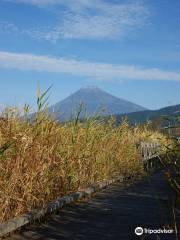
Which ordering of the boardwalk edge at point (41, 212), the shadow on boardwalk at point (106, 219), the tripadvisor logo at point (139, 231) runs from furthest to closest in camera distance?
1. the tripadvisor logo at point (139, 231)
2. the shadow on boardwalk at point (106, 219)
3. the boardwalk edge at point (41, 212)

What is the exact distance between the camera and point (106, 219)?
8.82m

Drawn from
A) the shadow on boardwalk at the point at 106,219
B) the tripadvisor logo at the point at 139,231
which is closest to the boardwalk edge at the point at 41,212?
Result: the shadow on boardwalk at the point at 106,219

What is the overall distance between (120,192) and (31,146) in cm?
467

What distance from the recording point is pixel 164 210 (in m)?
9.69

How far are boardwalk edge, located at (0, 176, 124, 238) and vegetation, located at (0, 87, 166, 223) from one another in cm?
14

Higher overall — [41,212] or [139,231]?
[41,212]

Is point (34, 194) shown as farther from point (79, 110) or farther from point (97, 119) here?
point (97, 119)

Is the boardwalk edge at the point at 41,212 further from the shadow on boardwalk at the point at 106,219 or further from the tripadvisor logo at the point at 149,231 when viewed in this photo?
the tripadvisor logo at the point at 149,231

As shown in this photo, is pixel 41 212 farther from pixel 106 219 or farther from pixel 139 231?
pixel 139 231

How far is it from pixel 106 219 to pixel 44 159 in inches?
54.2

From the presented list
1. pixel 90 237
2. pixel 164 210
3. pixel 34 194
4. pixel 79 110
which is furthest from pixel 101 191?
pixel 90 237

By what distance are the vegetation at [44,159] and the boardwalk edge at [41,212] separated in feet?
0.46

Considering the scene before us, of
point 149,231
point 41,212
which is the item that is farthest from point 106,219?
point 149,231

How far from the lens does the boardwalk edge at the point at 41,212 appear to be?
282 inches
